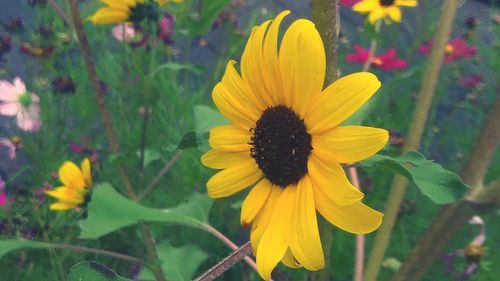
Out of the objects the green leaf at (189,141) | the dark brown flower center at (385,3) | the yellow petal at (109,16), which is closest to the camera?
the green leaf at (189,141)

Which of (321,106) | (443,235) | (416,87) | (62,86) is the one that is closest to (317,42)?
(321,106)

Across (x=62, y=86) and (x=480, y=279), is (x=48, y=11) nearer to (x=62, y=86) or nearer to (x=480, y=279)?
(x=62, y=86)

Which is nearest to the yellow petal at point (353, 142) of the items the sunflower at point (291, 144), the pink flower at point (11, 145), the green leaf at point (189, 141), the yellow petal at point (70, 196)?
the sunflower at point (291, 144)

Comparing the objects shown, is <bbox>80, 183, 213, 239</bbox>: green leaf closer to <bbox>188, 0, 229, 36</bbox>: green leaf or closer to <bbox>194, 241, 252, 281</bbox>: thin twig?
<bbox>194, 241, 252, 281</bbox>: thin twig

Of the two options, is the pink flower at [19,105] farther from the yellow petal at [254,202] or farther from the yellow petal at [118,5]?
the yellow petal at [254,202]

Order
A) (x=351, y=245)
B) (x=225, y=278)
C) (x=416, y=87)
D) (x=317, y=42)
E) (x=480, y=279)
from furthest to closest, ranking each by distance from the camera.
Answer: (x=416, y=87)
(x=351, y=245)
(x=480, y=279)
(x=225, y=278)
(x=317, y=42)
